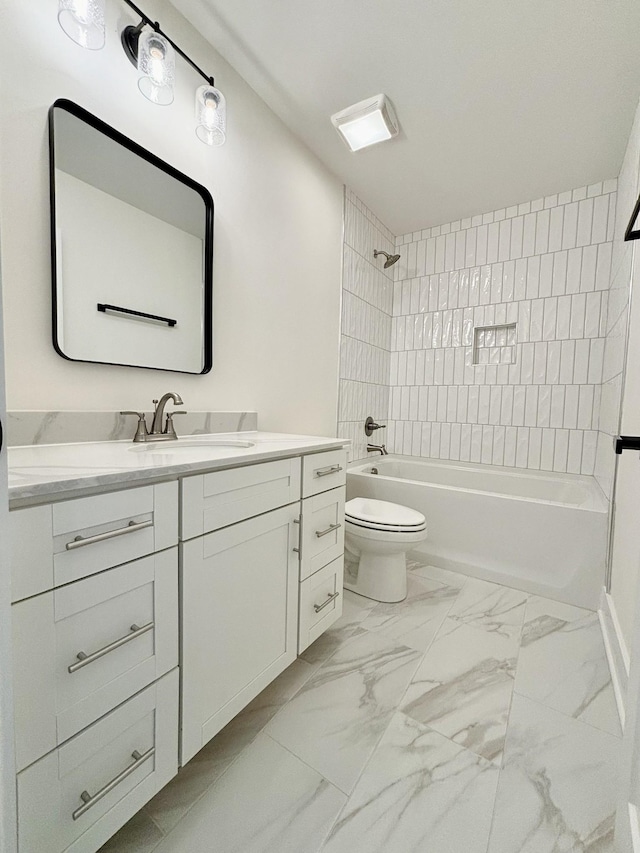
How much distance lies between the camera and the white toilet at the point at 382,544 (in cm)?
173

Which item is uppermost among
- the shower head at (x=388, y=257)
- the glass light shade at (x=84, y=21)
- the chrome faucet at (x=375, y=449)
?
the shower head at (x=388, y=257)

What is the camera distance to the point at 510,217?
8.57 feet

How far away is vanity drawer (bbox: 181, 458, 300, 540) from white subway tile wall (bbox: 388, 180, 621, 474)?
1532mm

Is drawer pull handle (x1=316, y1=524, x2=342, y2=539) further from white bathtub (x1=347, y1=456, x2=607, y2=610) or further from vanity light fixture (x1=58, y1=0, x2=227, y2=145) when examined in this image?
vanity light fixture (x1=58, y1=0, x2=227, y2=145)

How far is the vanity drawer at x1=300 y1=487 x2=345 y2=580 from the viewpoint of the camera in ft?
4.08

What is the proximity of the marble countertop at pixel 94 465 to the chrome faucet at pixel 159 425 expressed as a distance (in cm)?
4

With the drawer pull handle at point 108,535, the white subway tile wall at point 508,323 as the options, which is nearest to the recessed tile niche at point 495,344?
the white subway tile wall at point 508,323

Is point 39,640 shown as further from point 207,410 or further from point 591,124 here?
point 591,124

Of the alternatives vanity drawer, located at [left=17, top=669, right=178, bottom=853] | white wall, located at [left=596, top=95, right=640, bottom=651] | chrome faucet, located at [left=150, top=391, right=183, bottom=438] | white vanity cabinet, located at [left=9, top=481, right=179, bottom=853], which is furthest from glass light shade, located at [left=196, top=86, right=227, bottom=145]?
vanity drawer, located at [left=17, top=669, right=178, bottom=853]

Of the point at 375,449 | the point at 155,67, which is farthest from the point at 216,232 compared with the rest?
the point at 375,449

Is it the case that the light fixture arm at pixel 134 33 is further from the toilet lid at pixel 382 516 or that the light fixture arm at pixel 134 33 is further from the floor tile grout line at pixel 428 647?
the floor tile grout line at pixel 428 647

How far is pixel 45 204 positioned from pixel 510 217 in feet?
9.33

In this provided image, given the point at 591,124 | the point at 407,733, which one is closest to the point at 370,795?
the point at 407,733

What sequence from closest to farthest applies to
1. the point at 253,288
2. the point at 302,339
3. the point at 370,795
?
the point at 370,795
the point at 253,288
the point at 302,339
